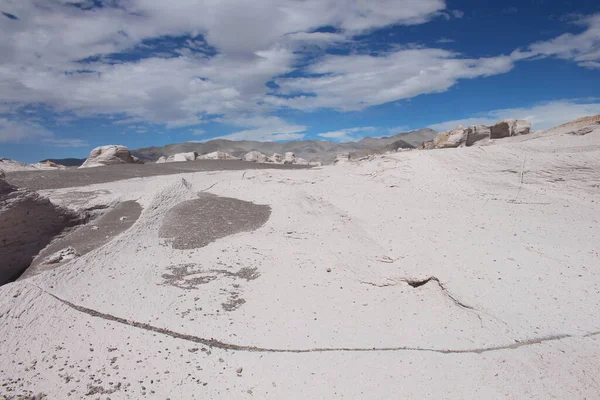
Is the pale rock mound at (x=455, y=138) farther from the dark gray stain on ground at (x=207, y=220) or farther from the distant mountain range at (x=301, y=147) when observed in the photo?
the distant mountain range at (x=301, y=147)

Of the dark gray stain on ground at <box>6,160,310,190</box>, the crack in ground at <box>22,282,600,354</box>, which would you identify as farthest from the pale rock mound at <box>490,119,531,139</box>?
the dark gray stain on ground at <box>6,160,310,190</box>

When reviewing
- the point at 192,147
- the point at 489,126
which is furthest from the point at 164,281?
the point at 192,147

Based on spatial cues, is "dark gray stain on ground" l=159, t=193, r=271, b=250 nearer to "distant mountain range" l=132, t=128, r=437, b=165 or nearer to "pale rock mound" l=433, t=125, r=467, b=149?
"pale rock mound" l=433, t=125, r=467, b=149

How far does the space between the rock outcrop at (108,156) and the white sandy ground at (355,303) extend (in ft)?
22.1

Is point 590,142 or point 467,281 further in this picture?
point 590,142

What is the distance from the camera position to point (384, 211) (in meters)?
6.83

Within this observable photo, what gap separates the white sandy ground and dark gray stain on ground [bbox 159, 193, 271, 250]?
0.20 m

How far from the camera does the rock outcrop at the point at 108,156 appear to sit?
1349cm

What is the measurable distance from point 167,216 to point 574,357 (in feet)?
19.0

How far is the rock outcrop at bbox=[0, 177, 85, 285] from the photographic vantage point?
4.55 meters

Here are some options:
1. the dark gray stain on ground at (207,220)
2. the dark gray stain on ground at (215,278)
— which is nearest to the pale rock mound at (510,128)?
the dark gray stain on ground at (207,220)

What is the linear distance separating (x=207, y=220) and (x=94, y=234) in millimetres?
1727

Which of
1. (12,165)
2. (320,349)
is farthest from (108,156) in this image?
(320,349)

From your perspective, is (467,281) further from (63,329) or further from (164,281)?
(63,329)
